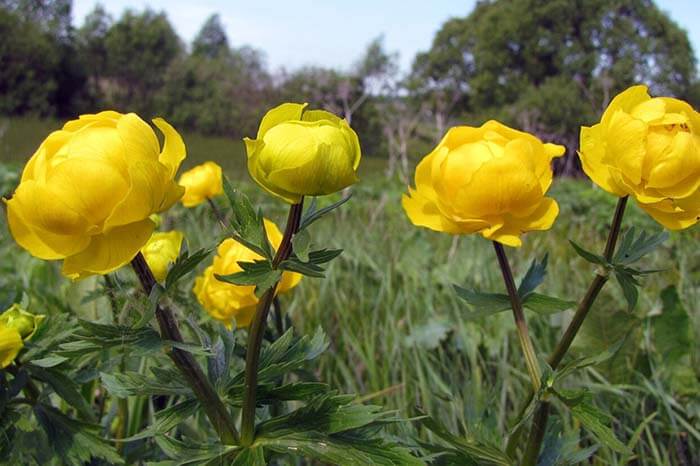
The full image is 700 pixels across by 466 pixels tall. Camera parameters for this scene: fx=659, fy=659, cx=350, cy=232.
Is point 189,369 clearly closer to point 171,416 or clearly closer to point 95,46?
point 171,416

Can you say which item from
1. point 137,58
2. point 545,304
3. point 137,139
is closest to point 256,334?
point 137,139

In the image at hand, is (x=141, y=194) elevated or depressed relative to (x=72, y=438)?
elevated

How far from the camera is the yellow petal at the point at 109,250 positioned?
44 centimetres

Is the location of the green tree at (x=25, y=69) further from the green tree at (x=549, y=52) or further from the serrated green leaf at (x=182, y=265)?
the serrated green leaf at (x=182, y=265)

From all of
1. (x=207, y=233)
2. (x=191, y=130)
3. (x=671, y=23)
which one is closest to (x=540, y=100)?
(x=671, y=23)

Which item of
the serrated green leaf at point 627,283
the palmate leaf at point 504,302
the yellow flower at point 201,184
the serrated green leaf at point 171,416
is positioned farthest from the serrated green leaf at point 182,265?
the yellow flower at point 201,184

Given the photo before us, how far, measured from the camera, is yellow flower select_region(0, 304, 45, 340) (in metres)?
A: 0.63

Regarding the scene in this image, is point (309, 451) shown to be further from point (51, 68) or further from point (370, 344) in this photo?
point (51, 68)

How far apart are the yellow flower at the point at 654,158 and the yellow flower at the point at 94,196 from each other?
1.16 feet

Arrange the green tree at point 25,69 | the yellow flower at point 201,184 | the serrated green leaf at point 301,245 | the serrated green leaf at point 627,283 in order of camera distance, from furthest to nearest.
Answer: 1. the green tree at point 25,69
2. the yellow flower at point 201,184
3. the serrated green leaf at point 627,283
4. the serrated green leaf at point 301,245

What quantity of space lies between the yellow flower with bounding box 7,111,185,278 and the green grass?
22 cm

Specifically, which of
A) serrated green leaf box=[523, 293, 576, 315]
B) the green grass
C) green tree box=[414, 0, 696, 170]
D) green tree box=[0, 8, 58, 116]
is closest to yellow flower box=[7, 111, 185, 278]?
the green grass

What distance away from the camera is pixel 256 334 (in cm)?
48

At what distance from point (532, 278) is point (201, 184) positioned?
75 cm
